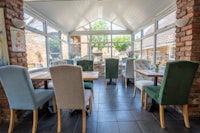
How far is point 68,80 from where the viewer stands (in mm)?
1765

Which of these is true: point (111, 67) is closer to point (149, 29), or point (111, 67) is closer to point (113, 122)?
point (149, 29)

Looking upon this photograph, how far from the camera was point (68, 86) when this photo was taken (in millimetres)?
1803

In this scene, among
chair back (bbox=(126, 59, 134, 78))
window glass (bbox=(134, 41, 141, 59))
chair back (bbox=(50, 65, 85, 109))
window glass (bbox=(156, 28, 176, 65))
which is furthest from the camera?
window glass (bbox=(134, 41, 141, 59))

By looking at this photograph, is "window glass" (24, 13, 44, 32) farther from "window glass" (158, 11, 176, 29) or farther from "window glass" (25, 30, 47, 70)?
"window glass" (158, 11, 176, 29)

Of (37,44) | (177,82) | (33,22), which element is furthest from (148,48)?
(33,22)

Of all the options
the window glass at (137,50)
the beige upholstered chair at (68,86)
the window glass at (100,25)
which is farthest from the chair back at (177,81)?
the window glass at (100,25)

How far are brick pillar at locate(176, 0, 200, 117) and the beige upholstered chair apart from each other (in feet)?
6.06

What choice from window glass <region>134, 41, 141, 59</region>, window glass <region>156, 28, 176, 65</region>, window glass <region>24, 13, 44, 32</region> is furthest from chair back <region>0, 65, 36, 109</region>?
window glass <region>134, 41, 141, 59</region>

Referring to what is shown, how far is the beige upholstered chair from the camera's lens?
171 cm

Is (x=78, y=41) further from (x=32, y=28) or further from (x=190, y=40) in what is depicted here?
Answer: (x=190, y=40)

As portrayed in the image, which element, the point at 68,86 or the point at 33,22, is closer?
the point at 68,86

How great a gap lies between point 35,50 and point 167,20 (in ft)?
11.9

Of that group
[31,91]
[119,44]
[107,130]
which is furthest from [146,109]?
[119,44]

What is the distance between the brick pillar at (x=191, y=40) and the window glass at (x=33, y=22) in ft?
10.8
